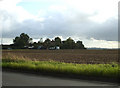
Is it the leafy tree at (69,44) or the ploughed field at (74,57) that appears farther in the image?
the leafy tree at (69,44)

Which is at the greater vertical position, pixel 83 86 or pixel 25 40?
pixel 25 40

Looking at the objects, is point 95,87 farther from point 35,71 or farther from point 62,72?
point 35,71

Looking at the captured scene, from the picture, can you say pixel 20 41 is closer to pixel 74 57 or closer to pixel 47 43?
pixel 47 43

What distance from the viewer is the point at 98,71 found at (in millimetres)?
12852

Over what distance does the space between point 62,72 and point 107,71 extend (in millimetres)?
3283

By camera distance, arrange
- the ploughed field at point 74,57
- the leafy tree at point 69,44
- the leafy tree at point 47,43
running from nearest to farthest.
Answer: the ploughed field at point 74,57 < the leafy tree at point 69,44 < the leafy tree at point 47,43

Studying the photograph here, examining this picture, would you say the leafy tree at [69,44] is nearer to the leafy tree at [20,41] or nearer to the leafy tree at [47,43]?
the leafy tree at [47,43]

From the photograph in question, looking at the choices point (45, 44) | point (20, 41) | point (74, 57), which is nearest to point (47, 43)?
point (45, 44)

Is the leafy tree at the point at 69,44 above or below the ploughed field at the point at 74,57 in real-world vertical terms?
above

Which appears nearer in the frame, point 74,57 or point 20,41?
point 74,57

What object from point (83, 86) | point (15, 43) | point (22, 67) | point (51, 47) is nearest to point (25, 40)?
point (15, 43)

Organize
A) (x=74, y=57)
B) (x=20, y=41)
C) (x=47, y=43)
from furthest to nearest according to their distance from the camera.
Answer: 1. (x=47, y=43)
2. (x=20, y=41)
3. (x=74, y=57)

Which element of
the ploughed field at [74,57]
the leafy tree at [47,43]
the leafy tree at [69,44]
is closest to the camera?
the ploughed field at [74,57]

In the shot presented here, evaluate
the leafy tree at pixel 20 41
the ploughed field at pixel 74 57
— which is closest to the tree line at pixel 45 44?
the leafy tree at pixel 20 41
